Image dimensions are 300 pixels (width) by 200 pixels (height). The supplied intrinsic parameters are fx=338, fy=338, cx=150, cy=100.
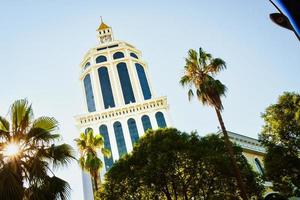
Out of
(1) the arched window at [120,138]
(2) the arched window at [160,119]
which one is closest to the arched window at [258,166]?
(1) the arched window at [120,138]

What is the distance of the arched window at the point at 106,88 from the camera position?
87188mm

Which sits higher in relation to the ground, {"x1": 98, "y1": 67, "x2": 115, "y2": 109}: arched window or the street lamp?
{"x1": 98, "y1": 67, "x2": 115, "y2": 109}: arched window

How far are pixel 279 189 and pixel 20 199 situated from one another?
69.8 ft

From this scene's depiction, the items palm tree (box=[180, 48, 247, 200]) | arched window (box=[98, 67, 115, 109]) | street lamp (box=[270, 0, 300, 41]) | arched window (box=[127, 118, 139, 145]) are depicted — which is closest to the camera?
street lamp (box=[270, 0, 300, 41])

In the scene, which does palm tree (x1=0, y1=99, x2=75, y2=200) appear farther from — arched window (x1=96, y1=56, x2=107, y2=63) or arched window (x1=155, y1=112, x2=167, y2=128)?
arched window (x1=96, y1=56, x2=107, y2=63)

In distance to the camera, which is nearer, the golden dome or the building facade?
the building facade

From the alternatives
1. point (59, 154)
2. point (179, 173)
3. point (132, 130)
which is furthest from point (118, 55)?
point (59, 154)

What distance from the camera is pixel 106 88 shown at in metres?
89.6

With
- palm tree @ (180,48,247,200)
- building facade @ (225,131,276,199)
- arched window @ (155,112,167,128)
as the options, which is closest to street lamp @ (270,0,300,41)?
palm tree @ (180,48,247,200)

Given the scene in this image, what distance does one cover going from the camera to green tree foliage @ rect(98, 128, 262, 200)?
22266 millimetres

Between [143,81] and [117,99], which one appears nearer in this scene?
[117,99]

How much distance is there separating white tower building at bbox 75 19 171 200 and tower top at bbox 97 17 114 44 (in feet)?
1.79

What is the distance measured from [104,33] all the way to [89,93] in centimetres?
3039

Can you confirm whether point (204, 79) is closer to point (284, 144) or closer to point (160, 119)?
point (284, 144)
